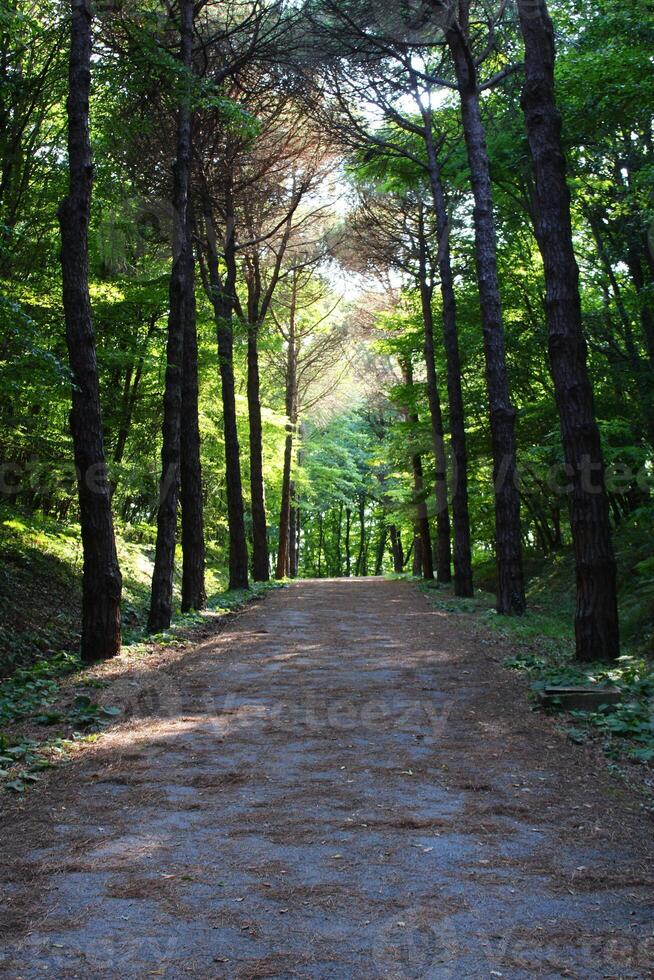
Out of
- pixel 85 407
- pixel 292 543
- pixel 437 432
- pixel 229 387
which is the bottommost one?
pixel 292 543

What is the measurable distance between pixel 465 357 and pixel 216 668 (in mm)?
14179

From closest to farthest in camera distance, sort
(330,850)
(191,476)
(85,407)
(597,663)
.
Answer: (330,850) < (597,663) < (85,407) < (191,476)

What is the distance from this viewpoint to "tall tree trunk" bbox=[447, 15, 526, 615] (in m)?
13.2

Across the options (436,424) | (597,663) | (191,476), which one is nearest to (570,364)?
(597,663)

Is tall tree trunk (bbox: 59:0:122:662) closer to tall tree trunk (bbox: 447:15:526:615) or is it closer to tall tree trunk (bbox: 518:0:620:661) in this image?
tall tree trunk (bbox: 518:0:620:661)

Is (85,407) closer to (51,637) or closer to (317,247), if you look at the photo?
(51,637)

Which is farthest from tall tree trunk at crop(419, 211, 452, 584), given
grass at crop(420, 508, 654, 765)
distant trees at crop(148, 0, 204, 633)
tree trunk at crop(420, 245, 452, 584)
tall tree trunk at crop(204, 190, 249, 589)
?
distant trees at crop(148, 0, 204, 633)

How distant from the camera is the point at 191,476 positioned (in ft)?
47.8

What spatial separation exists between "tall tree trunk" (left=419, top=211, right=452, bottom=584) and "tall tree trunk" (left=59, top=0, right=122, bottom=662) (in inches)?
528

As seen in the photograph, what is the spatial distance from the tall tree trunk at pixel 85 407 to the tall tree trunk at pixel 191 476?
499 cm

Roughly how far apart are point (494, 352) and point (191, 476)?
585 cm

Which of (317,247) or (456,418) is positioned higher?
(317,247)

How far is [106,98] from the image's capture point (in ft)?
44.4

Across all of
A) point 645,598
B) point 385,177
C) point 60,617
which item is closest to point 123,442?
point 60,617
